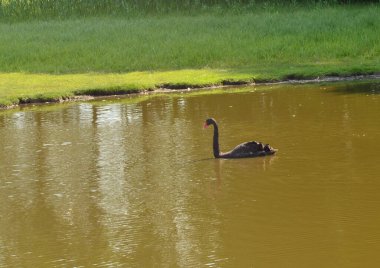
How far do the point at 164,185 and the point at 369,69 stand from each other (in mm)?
14634

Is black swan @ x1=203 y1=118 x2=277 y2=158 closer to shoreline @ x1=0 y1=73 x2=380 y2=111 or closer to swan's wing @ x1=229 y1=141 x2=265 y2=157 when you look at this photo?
swan's wing @ x1=229 y1=141 x2=265 y2=157

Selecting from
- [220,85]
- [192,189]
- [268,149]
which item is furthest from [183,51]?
[192,189]

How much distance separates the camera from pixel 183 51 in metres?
31.3

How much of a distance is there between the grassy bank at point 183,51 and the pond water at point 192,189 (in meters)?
5.64

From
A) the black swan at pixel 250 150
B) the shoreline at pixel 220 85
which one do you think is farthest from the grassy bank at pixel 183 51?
the black swan at pixel 250 150

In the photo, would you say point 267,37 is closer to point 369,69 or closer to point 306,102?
point 369,69

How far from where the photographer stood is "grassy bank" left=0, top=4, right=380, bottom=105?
Answer: 87.1ft

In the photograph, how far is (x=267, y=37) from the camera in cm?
3256

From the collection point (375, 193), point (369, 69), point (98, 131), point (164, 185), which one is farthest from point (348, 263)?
point (369, 69)

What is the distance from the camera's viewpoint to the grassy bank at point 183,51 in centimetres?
2656

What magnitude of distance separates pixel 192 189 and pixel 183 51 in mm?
18550

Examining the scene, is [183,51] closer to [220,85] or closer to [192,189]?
[220,85]

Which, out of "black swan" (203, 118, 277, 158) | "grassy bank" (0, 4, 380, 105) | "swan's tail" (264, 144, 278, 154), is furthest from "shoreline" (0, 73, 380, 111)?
"swan's tail" (264, 144, 278, 154)

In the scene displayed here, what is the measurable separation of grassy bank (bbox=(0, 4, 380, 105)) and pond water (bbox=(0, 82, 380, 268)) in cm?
564
